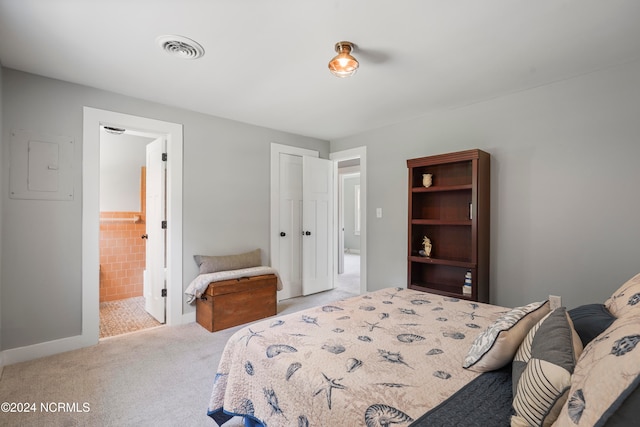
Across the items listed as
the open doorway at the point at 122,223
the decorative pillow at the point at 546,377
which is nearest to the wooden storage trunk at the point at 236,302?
the open doorway at the point at 122,223

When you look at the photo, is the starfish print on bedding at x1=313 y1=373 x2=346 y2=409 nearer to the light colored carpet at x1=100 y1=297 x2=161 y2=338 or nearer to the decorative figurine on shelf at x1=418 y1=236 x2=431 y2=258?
the decorative figurine on shelf at x1=418 y1=236 x2=431 y2=258

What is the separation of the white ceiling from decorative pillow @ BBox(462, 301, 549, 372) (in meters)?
1.68

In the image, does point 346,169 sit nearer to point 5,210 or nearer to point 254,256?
point 254,256

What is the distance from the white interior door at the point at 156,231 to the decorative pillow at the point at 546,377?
11.1 feet

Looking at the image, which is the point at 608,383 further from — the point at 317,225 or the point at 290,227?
the point at 317,225

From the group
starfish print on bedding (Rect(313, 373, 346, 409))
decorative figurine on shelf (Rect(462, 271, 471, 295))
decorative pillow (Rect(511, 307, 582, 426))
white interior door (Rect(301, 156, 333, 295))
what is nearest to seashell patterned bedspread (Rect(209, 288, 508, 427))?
starfish print on bedding (Rect(313, 373, 346, 409))

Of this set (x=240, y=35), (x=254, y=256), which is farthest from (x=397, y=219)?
(x=240, y=35)

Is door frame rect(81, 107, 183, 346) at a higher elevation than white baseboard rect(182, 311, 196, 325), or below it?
higher

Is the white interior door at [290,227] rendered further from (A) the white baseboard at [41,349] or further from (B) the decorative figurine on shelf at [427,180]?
(A) the white baseboard at [41,349]

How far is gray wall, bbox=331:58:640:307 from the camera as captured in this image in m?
2.37

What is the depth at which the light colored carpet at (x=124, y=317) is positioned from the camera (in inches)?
127

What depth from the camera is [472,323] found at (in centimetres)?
170

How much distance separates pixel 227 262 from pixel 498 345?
2.97m

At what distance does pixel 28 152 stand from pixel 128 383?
2.04 metres
